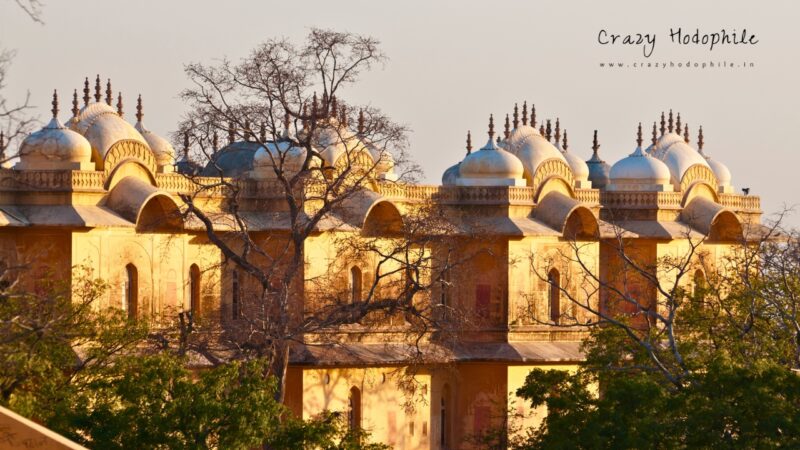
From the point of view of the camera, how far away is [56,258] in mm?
36406

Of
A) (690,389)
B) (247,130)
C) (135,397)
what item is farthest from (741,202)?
(135,397)

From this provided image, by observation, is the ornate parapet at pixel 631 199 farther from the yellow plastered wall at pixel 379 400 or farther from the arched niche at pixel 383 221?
the arched niche at pixel 383 221

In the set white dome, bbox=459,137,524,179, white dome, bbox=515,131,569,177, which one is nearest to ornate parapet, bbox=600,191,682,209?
white dome, bbox=515,131,569,177

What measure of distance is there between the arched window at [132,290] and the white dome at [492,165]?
9967 mm

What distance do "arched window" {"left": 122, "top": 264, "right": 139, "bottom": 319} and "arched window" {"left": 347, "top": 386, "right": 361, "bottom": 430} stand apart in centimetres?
540

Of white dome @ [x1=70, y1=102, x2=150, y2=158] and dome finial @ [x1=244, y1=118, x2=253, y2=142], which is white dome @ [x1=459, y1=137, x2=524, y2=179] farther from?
dome finial @ [x1=244, y1=118, x2=253, y2=142]

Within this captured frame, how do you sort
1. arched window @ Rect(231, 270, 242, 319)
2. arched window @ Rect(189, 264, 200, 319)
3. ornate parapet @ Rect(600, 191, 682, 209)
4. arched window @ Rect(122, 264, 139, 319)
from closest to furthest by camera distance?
arched window @ Rect(122, 264, 139, 319) < arched window @ Rect(189, 264, 200, 319) < arched window @ Rect(231, 270, 242, 319) < ornate parapet @ Rect(600, 191, 682, 209)

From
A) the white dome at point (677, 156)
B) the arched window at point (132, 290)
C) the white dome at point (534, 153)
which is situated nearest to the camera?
the arched window at point (132, 290)

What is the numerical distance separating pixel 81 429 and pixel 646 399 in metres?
7.30

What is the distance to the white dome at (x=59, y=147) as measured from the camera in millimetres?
36625

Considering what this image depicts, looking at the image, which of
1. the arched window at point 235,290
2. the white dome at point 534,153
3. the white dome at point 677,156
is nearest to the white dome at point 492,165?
the white dome at point 534,153

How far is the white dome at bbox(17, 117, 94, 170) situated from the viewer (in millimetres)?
36625

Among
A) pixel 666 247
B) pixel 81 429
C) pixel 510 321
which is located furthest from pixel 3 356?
pixel 666 247

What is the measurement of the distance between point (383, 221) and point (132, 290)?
6416 millimetres
